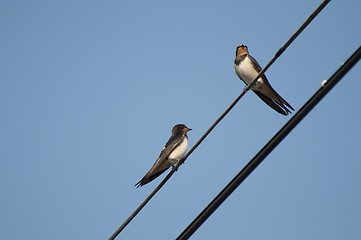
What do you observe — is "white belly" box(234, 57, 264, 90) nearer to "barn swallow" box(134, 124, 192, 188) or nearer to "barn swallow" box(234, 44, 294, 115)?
"barn swallow" box(234, 44, 294, 115)

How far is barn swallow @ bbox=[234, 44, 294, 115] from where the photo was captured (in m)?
6.94

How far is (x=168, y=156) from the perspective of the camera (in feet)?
20.6

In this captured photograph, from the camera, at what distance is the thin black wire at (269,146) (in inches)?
103

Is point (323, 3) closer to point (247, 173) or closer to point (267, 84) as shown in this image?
point (247, 173)

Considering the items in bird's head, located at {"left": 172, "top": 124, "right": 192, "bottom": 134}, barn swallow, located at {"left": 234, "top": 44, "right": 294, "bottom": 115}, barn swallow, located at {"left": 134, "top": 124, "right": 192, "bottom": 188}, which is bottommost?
barn swallow, located at {"left": 134, "top": 124, "right": 192, "bottom": 188}

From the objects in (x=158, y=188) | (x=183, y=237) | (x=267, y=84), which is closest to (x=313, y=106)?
(x=183, y=237)

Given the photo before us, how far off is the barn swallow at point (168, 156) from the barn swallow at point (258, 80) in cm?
139

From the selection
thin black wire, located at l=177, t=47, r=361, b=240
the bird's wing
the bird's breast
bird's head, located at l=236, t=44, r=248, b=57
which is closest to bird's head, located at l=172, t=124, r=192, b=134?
the bird's wing

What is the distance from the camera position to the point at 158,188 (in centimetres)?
381

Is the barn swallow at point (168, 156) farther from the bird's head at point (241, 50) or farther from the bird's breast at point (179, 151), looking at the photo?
the bird's head at point (241, 50)

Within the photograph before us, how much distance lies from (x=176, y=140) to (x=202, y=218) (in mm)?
3372

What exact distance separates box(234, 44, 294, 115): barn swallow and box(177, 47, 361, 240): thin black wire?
145 inches

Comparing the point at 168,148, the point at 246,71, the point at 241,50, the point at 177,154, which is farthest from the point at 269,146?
the point at 241,50

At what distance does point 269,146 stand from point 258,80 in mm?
4282
